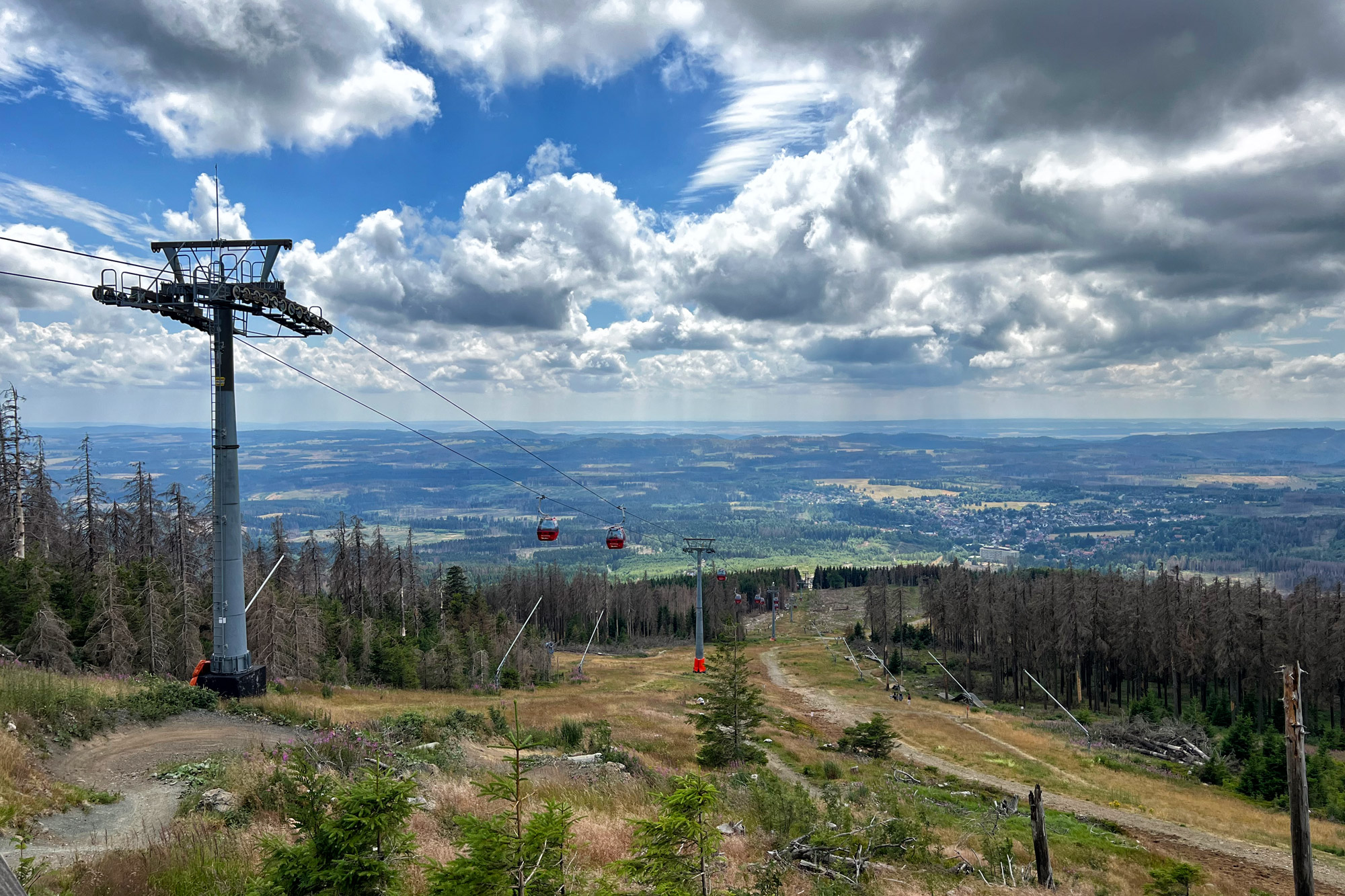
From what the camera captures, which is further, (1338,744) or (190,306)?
(1338,744)

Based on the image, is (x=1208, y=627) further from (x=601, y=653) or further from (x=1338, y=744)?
(x=601, y=653)

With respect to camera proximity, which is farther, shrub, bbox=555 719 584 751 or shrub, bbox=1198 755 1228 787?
shrub, bbox=1198 755 1228 787

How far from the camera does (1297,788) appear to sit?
11.7m

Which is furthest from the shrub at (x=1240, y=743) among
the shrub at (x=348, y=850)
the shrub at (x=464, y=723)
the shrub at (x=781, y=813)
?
the shrub at (x=348, y=850)

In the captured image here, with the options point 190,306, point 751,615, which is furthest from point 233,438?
point 751,615

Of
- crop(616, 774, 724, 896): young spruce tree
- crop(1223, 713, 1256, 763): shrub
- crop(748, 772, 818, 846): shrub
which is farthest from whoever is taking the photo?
crop(1223, 713, 1256, 763): shrub

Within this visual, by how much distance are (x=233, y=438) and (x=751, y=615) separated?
407 ft

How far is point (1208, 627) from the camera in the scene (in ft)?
218

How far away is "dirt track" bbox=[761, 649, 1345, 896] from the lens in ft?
71.4

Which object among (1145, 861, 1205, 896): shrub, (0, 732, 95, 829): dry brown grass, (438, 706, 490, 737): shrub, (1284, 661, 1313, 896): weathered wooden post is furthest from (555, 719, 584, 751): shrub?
(1284, 661, 1313, 896): weathered wooden post

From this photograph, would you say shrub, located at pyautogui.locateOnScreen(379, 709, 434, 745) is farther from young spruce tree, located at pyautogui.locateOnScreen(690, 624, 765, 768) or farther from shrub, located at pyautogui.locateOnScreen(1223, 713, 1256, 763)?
shrub, located at pyautogui.locateOnScreen(1223, 713, 1256, 763)

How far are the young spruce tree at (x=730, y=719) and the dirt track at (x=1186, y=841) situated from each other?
14.9 meters

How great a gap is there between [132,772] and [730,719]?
17.4 metres

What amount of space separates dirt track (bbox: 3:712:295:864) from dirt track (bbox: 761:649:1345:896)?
2957 cm
